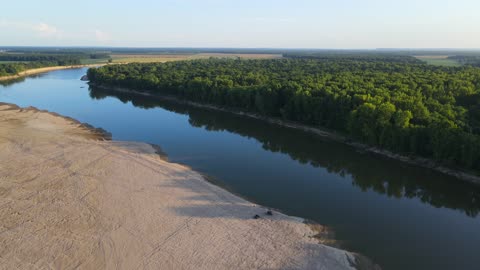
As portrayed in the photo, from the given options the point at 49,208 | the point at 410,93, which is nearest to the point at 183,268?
the point at 49,208

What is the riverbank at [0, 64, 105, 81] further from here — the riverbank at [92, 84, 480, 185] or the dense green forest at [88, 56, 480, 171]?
the riverbank at [92, 84, 480, 185]

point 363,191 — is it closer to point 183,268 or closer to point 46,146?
point 183,268

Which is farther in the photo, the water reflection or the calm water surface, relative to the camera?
the water reflection

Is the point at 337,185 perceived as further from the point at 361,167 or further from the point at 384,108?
the point at 384,108

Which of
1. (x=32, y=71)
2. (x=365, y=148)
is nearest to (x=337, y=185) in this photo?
(x=365, y=148)

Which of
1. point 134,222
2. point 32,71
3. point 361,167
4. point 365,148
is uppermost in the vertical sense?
point 32,71

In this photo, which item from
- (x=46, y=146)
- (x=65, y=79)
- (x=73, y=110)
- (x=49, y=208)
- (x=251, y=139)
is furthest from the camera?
(x=65, y=79)

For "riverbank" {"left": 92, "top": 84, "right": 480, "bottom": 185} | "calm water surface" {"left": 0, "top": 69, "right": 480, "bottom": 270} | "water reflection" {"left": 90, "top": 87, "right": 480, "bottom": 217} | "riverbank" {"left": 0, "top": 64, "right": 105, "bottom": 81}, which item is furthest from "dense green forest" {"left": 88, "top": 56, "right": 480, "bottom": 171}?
"riverbank" {"left": 0, "top": 64, "right": 105, "bottom": 81}
